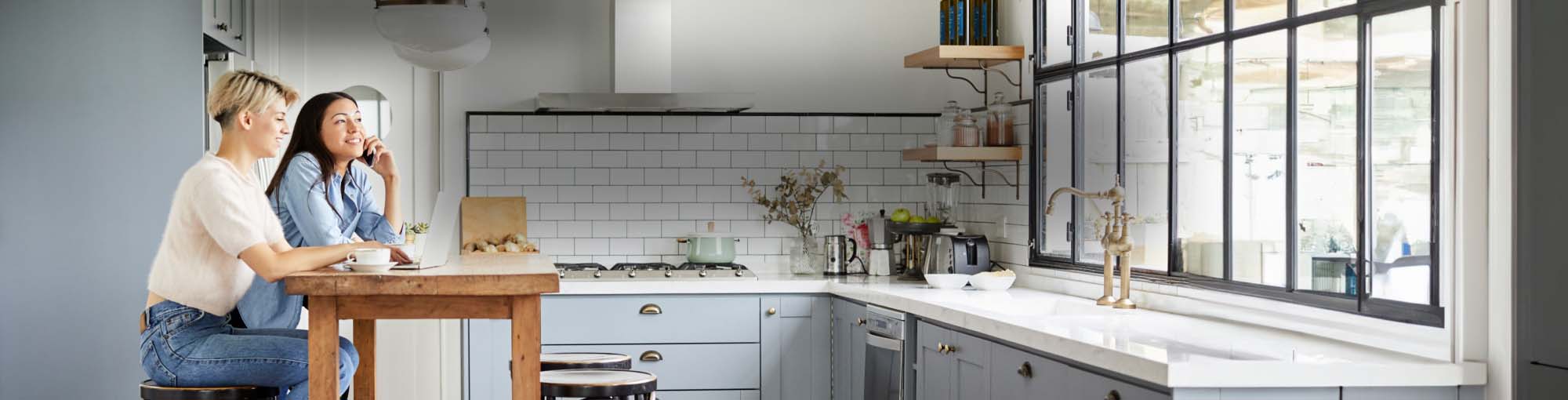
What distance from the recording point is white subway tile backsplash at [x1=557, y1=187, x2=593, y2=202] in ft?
18.3

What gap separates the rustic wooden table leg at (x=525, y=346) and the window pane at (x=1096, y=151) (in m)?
2.23

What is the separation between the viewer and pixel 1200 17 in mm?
3855

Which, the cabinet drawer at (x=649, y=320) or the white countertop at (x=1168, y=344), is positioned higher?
the white countertop at (x=1168, y=344)

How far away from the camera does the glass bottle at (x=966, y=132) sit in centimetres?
508

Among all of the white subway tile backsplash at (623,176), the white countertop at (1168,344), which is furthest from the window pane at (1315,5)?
the white subway tile backsplash at (623,176)

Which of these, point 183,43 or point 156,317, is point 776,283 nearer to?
point 183,43

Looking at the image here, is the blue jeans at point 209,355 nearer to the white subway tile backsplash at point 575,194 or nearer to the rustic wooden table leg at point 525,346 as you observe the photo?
the rustic wooden table leg at point 525,346

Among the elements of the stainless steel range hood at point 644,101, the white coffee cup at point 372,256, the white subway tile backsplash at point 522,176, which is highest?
the stainless steel range hood at point 644,101

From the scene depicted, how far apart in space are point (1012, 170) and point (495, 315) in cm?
284

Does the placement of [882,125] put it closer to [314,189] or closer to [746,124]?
[746,124]

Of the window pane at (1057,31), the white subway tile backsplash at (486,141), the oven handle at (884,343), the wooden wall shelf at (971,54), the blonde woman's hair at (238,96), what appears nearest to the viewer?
the blonde woman's hair at (238,96)

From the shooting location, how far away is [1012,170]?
511 cm

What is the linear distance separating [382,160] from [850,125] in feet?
8.91

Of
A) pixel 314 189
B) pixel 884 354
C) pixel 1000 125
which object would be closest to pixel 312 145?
pixel 314 189
